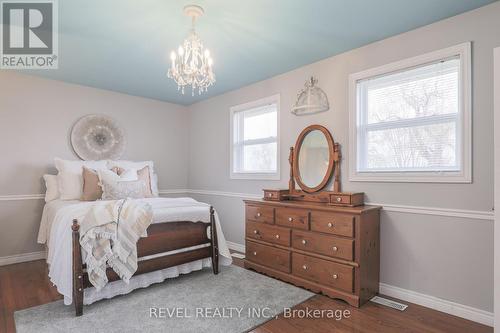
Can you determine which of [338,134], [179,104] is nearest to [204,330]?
[338,134]

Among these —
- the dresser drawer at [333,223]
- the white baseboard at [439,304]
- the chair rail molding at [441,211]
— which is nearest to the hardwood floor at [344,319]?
the white baseboard at [439,304]

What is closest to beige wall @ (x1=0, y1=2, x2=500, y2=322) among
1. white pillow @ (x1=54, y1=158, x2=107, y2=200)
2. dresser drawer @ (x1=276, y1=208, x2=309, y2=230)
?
white pillow @ (x1=54, y1=158, x2=107, y2=200)

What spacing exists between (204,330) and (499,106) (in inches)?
99.5

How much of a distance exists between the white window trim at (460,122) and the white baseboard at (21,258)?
4137 millimetres

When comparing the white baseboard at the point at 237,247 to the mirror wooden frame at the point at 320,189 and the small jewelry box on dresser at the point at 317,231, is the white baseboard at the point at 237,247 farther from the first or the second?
the mirror wooden frame at the point at 320,189

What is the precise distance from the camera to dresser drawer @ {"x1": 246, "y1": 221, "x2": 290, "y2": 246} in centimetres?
303

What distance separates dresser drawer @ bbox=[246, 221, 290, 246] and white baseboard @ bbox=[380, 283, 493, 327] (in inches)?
40.8

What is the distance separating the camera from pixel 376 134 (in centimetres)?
288

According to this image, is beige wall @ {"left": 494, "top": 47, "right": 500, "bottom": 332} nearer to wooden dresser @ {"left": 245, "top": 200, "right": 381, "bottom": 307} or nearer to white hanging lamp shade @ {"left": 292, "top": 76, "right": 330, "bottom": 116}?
wooden dresser @ {"left": 245, "top": 200, "right": 381, "bottom": 307}

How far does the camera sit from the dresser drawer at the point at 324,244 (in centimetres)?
251

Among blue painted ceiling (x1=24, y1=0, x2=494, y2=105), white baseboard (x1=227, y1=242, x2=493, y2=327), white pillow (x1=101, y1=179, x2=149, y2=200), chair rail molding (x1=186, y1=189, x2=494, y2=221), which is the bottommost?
white baseboard (x1=227, y1=242, x2=493, y2=327)

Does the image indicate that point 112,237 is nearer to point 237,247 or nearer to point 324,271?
point 324,271

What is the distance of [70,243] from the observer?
2324 mm

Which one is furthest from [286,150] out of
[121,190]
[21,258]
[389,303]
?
[21,258]
